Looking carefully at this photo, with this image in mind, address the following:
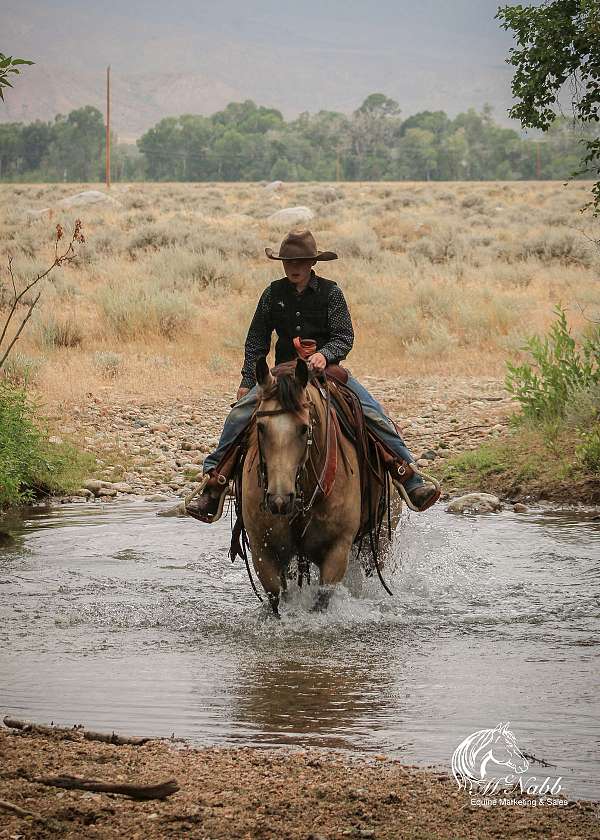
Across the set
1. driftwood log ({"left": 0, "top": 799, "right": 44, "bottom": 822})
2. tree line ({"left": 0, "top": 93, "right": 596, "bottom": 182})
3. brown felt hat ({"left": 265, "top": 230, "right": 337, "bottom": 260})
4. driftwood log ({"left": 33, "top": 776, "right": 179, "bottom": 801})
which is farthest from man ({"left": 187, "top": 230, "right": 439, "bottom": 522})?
tree line ({"left": 0, "top": 93, "right": 596, "bottom": 182})

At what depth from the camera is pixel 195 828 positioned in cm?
397

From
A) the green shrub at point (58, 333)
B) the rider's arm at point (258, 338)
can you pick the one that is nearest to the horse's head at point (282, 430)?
the rider's arm at point (258, 338)

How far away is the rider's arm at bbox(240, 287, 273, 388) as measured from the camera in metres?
7.64

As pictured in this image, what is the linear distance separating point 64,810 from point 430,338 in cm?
1600

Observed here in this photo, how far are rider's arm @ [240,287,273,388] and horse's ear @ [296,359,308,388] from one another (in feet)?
4.34

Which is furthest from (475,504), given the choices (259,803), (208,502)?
(259,803)

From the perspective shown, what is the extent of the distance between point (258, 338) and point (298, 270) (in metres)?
0.56

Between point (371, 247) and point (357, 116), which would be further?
point (357, 116)

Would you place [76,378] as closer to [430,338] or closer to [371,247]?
[430,338]

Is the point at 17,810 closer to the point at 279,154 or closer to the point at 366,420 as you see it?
the point at 366,420

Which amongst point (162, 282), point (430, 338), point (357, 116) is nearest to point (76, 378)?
point (430, 338)

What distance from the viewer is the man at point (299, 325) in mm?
7477

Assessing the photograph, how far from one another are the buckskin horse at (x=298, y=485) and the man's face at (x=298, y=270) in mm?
972

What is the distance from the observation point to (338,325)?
755 centimetres
